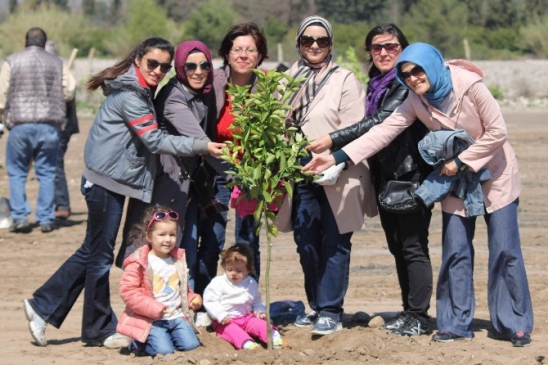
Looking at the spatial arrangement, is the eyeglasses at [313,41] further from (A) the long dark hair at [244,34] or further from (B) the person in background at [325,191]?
(A) the long dark hair at [244,34]

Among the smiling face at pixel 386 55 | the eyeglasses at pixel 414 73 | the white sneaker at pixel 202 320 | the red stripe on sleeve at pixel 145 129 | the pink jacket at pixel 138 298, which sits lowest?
the white sneaker at pixel 202 320

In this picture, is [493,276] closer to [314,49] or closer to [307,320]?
[307,320]

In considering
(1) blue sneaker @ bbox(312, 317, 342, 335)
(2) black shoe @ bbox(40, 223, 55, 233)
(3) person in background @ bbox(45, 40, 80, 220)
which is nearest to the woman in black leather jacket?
(1) blue sneaker @ bbox(312, 317, 342, 335)

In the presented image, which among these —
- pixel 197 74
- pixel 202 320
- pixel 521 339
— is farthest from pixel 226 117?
pixel 521 339

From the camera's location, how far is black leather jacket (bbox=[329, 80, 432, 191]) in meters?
7.40

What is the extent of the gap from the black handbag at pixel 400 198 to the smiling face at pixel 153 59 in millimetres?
1628

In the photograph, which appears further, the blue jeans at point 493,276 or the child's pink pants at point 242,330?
the child's pink pants at point 242,330

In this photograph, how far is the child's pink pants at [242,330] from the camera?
7.48 meters

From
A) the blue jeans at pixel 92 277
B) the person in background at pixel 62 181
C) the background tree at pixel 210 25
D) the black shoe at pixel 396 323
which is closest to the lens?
the blue jeans at pixel 92 277

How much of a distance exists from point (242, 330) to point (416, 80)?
2003mm

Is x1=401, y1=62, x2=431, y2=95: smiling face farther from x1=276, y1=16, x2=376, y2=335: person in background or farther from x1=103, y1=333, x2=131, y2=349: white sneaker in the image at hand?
x1=103, y1=333, x2=131, y2=349: white sneaker

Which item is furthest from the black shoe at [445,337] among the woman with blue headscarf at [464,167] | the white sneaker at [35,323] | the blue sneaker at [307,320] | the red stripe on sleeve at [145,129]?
the white sneaker at [35,323]

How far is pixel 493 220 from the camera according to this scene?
7.36m

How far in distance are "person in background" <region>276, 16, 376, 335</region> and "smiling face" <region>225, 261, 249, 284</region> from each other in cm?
48
